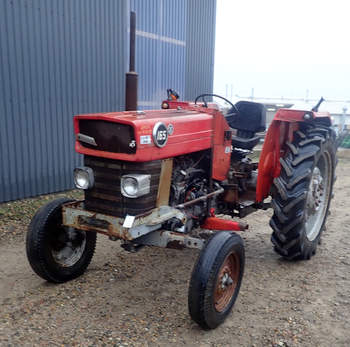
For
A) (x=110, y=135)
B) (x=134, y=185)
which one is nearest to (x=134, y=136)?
(x=110, y=135)

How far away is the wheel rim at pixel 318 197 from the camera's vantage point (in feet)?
13.8

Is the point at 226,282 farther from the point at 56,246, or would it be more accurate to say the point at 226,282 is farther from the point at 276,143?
the point at 276,143

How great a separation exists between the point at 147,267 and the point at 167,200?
0.98 metres

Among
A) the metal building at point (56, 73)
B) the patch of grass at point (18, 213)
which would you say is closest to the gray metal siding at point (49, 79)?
the metal building at point (56, 73)

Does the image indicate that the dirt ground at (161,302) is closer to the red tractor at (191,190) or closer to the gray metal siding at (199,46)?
the red tractor at (191,190)

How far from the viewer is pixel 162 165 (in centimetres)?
311

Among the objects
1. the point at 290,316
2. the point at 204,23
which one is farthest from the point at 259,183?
the point at 204,23

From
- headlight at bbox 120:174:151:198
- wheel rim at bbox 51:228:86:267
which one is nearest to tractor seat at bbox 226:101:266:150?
headlight at bbox 120:174:151:198

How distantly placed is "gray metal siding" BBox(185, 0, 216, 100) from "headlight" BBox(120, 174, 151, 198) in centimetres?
686

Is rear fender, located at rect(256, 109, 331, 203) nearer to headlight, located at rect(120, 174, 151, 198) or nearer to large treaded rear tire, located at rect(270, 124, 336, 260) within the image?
large treaded rear tire, located at rect(270, 124, 336, 260)

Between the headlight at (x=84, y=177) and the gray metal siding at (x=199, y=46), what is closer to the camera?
the headlight at (x=84, y=177)

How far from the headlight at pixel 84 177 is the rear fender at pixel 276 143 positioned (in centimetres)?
168

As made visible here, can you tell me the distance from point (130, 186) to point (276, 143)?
1.78 m

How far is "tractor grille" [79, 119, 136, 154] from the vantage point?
9.45 ft
